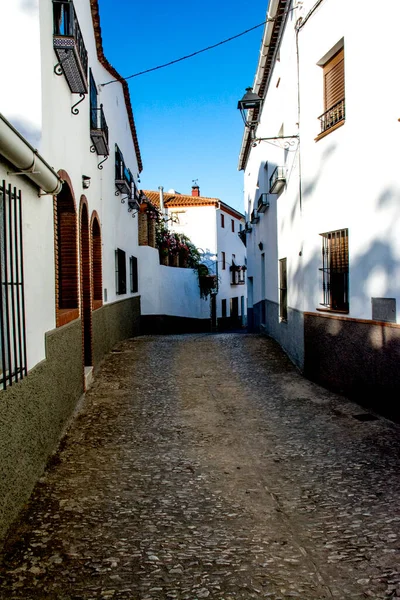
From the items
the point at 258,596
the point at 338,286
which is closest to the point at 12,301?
the point at 258,596

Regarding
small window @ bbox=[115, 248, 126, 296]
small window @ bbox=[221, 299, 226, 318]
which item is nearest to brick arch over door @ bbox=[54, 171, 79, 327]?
small window @ bbox=[115, 248, 126, 296]

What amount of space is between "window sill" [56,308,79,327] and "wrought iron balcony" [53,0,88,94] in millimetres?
2946

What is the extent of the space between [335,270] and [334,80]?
3.00 metres

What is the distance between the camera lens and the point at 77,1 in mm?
7930

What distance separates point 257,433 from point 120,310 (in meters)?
8.11

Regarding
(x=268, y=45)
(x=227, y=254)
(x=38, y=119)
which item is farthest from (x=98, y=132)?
(x=227, y=254)

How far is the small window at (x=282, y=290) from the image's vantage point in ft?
38.9

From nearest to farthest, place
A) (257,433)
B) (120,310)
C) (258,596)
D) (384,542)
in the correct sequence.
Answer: (258,596), (384,542), (257,433), (120,310)

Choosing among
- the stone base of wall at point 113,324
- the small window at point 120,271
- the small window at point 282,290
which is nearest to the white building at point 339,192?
the small window at point 282,290

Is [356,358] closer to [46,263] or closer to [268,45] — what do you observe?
[46,263]

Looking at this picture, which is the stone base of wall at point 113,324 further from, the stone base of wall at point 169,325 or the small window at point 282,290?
the small window at point 282,290

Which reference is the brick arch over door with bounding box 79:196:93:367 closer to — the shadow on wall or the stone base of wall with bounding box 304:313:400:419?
the stone base of wall with bounding box 304:313:400:419

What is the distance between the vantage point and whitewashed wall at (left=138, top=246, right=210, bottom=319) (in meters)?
19.1

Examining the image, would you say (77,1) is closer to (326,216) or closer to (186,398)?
(326,216)
